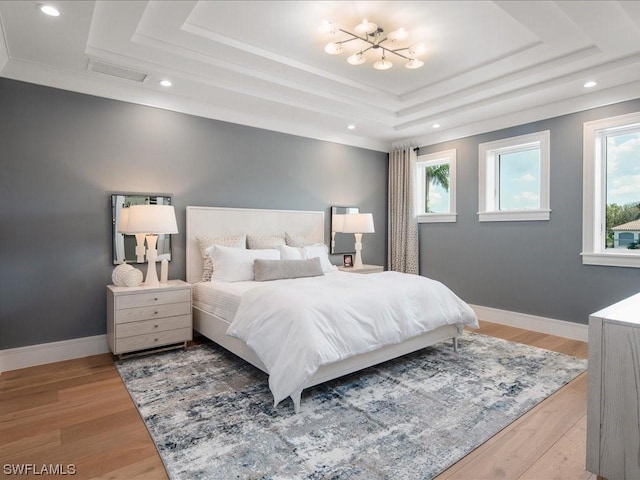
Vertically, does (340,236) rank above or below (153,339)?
above

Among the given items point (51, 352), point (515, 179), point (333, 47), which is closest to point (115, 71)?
point (333, 47)

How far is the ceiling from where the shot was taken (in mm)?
2535

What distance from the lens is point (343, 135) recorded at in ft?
17.4

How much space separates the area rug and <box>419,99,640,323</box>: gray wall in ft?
3.06

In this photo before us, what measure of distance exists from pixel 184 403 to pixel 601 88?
185 inches

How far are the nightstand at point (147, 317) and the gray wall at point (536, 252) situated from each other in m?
3.57

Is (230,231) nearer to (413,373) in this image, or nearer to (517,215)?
(413,373)

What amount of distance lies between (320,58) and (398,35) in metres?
0.77

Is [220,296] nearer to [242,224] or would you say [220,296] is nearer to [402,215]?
[242,224]

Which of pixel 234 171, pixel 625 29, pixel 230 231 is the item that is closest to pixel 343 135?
pixel 234 171

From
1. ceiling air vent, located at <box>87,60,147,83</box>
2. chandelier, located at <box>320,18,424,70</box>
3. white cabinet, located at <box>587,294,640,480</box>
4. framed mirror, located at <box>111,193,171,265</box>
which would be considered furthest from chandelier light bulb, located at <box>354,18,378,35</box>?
framed mirror, located at <box>111,193,171,265</box>

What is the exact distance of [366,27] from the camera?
272cm

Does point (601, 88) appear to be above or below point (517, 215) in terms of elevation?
above

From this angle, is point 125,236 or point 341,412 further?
point 125,236
